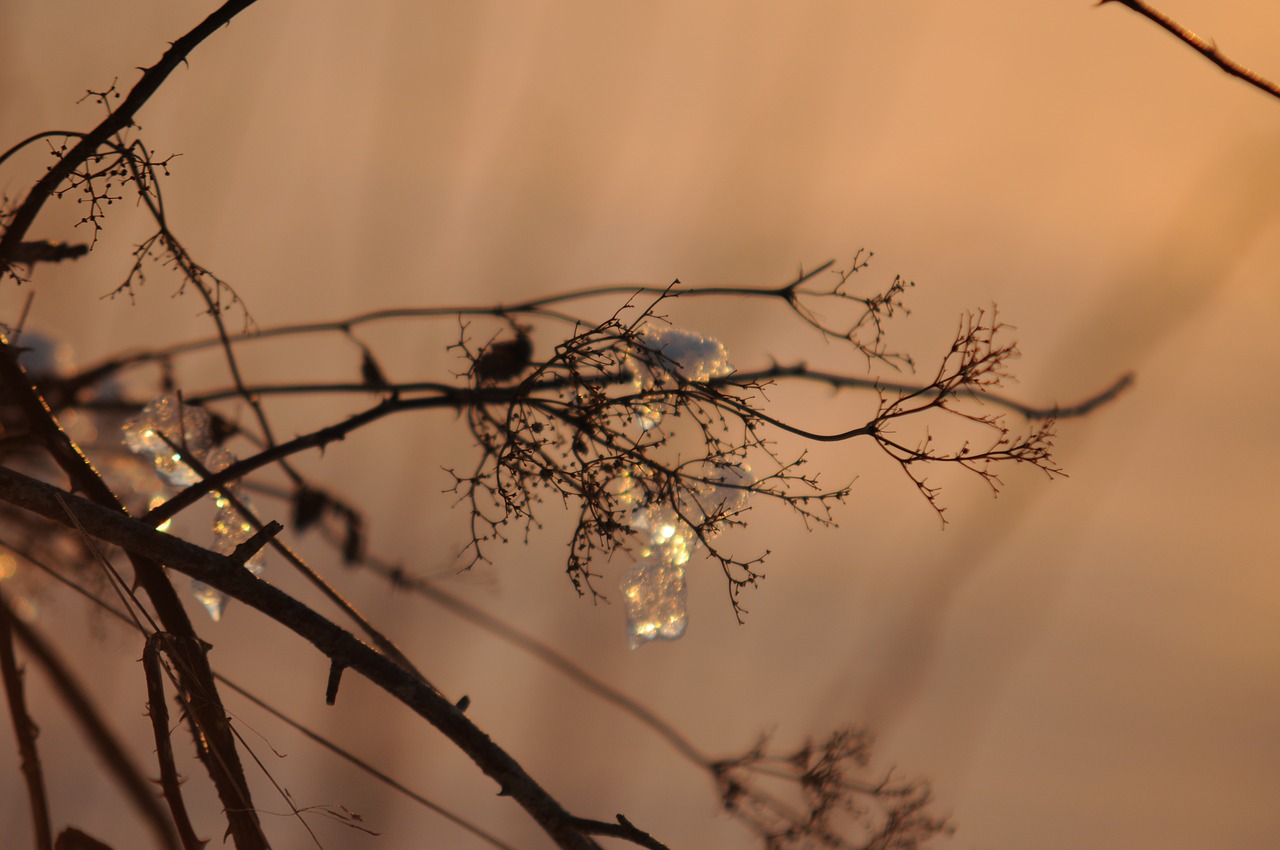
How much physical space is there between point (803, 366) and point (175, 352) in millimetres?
494

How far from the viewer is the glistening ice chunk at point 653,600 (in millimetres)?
588

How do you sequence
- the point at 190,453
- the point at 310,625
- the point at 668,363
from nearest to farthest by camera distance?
the point at 310,625 → the point at 668,363 → the point at 190,453

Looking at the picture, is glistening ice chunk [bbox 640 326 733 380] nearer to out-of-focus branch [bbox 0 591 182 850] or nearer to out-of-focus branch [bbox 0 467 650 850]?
out-of-focus branch [bbox 0 467 650 850]

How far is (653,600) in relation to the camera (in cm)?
59

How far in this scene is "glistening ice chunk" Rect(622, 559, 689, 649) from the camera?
1.93ft

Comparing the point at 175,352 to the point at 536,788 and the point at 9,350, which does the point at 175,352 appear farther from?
the point at 536,788

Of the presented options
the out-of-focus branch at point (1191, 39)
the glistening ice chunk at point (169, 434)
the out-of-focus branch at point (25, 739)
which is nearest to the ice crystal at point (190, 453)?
the glistening ice chunk at point (169, 434)

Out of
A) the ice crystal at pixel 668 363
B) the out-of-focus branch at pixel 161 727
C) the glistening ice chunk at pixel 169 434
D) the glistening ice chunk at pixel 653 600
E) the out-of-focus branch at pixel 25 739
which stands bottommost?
the out-of-focus branch at pixel 161 727

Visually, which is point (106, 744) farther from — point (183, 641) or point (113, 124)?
point (113, 124)

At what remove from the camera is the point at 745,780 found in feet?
2.24

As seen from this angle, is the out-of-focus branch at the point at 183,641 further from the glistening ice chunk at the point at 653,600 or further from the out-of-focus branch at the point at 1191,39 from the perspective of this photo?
the out-of-focus branch at the point at 1191,39

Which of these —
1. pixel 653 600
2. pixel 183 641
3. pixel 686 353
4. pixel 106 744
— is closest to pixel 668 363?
pixel 686 353

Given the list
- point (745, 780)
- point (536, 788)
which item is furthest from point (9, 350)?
point (745, 780)

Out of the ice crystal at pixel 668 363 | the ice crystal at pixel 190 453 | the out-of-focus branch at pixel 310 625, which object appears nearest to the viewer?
the out-of-focus branch at pixel 310 625
